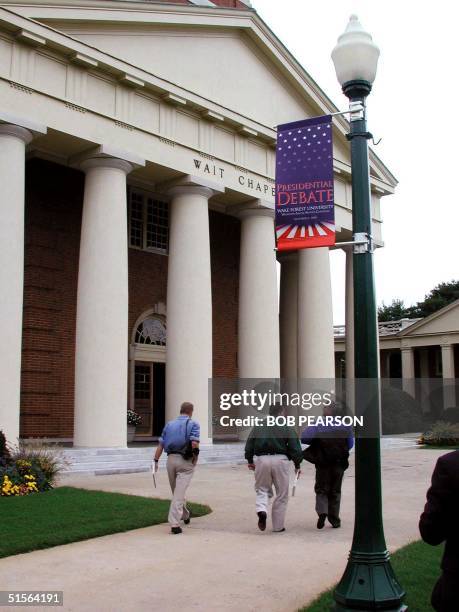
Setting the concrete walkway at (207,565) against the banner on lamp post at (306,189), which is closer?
the concrete walkway at (207,565)

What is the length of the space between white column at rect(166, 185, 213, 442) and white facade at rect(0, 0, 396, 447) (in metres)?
0.03

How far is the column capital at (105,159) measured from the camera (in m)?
18.7

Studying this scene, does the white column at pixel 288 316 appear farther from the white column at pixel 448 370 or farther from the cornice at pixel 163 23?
the white column at pixel 448 370

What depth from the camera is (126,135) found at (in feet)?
63.6

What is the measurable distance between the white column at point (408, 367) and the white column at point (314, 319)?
33922 millimetres

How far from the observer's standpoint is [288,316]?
29203 mm

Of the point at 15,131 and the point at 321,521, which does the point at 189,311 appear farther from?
the point at 321,521

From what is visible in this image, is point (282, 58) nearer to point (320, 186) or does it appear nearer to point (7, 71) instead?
point (7, 71)

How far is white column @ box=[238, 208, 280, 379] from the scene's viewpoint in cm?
2283

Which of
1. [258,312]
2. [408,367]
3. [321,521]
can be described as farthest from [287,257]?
[408,367]

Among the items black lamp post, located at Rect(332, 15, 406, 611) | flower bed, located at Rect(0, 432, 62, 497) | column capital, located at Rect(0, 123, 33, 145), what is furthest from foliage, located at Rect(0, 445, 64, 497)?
black lamp post, located at Rect(332, 15, 406, 611)

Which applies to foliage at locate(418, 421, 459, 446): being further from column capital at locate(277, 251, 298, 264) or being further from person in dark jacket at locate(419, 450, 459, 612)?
person in dark jacket at locate(419, 450, 459, 612)

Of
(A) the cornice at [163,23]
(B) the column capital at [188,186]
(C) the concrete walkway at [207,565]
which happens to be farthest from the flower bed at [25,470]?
(A) the cornice at [163,23]

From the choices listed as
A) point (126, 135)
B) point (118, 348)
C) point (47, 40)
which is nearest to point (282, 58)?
point (126, 135)
